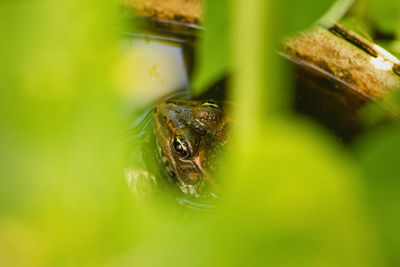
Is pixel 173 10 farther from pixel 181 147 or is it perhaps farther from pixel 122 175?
pixel 122 175

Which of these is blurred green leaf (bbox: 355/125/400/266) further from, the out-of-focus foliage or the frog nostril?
the frog nostril

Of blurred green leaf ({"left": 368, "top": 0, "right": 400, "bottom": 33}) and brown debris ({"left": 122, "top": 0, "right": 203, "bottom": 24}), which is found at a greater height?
blurred green leaf ({"left": 368, "top": 0, "right": 400, "bottom": 33})

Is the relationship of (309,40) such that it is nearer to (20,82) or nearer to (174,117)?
(174,117)

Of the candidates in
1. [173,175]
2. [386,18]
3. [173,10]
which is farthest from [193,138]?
[386,18]

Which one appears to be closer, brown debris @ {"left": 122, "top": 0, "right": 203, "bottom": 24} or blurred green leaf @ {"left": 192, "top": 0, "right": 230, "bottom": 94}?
blurred green leaf @ {"left": 192, "top": 0, "right": 230, "bottom": 94}

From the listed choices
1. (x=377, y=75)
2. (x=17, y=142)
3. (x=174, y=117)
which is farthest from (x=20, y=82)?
(x=174, y=117)

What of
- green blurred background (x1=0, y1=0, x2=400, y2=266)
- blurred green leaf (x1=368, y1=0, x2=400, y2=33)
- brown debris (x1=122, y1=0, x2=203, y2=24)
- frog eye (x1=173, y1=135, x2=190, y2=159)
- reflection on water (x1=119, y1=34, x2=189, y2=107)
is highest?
green blurred background (x1=0, y1=0, x2=400, y2=266)

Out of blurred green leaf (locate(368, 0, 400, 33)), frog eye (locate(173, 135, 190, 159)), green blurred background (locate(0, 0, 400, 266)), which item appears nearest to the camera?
green blurred background (locate(0, 0, 400, 266))

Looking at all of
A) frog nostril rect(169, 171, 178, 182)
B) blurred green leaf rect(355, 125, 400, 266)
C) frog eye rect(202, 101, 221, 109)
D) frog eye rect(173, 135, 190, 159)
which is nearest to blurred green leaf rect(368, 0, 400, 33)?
frog eye rect(202, 101, 221, 109)

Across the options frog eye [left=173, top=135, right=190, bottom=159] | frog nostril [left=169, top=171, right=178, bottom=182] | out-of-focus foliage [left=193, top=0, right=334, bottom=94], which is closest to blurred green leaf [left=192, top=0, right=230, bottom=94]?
out-of-focus foliage [left=193, top=0, right=334, bottom=94]

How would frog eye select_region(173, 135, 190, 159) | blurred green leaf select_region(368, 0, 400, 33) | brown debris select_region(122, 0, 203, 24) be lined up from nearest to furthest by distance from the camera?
blurred green leaf select_region(368, 0, 400, 33) → frog eye select_region(173, 135, 190, 159) → brown debris select_region(122, 0, 203, 24)
